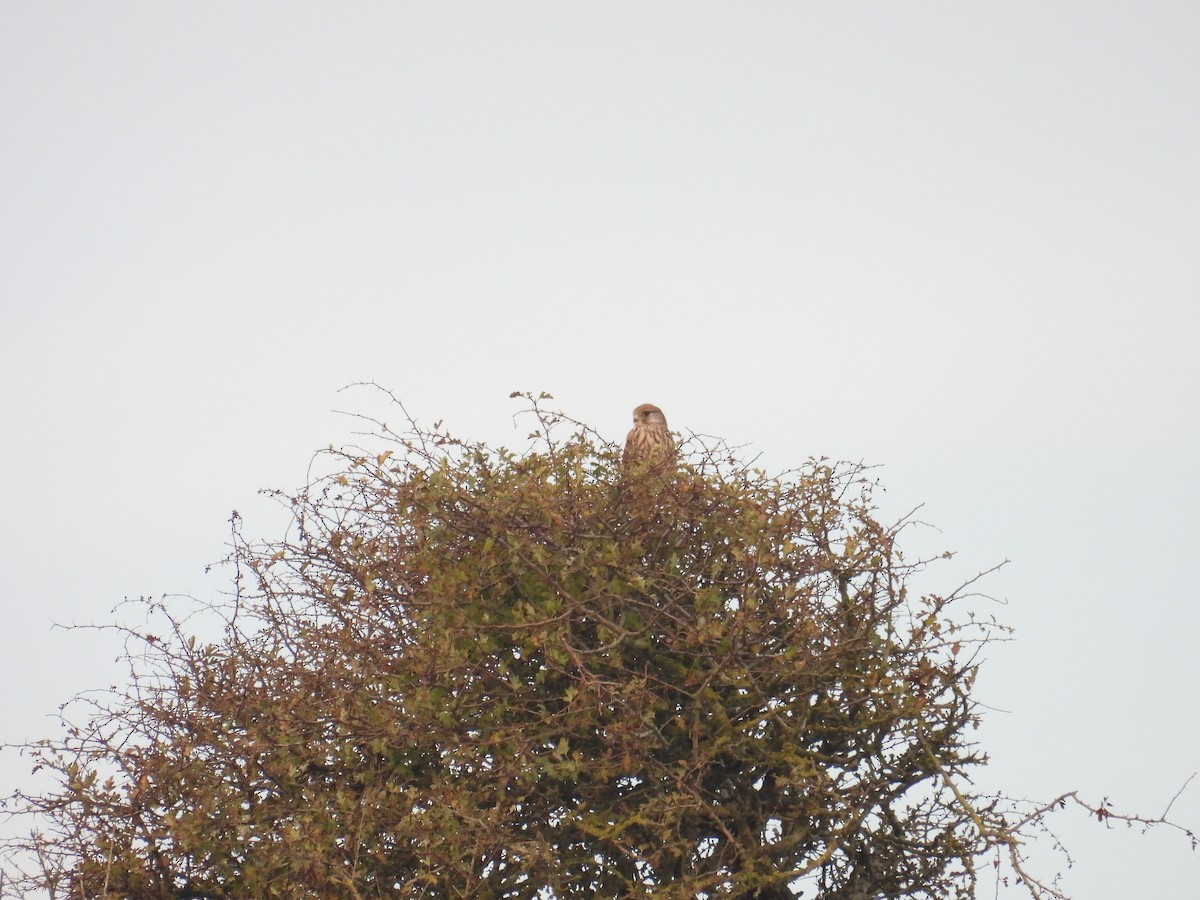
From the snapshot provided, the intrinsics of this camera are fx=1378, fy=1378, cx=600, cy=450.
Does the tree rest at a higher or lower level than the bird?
lower

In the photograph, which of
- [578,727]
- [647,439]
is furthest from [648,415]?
[578,727]

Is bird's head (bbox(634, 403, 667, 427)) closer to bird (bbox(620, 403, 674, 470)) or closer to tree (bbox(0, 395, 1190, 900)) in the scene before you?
bird (bbox(620, 403, 674, 470))

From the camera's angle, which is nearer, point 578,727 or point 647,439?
point 578,727

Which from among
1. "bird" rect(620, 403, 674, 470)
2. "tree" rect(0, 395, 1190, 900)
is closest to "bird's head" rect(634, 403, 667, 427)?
"bird" rect(620, 403, 674, 470)

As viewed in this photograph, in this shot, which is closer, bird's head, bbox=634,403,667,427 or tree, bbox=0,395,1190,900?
tree, bbox=0,395,1190,900

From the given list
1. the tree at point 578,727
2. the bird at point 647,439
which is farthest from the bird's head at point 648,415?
the tree at point 578,727

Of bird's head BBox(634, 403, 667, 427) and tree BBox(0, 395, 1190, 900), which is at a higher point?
bird's head BBox(634, 403, 667, 427)

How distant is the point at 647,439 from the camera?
266 inches

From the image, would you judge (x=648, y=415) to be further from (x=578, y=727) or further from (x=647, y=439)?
Result: (x=578, y=727)

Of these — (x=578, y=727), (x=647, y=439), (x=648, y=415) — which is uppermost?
(x=648, y=415)

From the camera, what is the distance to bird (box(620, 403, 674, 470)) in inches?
195

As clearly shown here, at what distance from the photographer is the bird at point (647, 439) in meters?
4.96

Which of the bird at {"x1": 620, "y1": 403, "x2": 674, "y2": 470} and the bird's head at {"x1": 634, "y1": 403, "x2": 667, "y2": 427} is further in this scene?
the bird's head at {"x1": 634, "y1": 403, "x2": 667, "y2": 427}

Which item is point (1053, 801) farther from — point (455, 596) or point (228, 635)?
point (228, 635)
